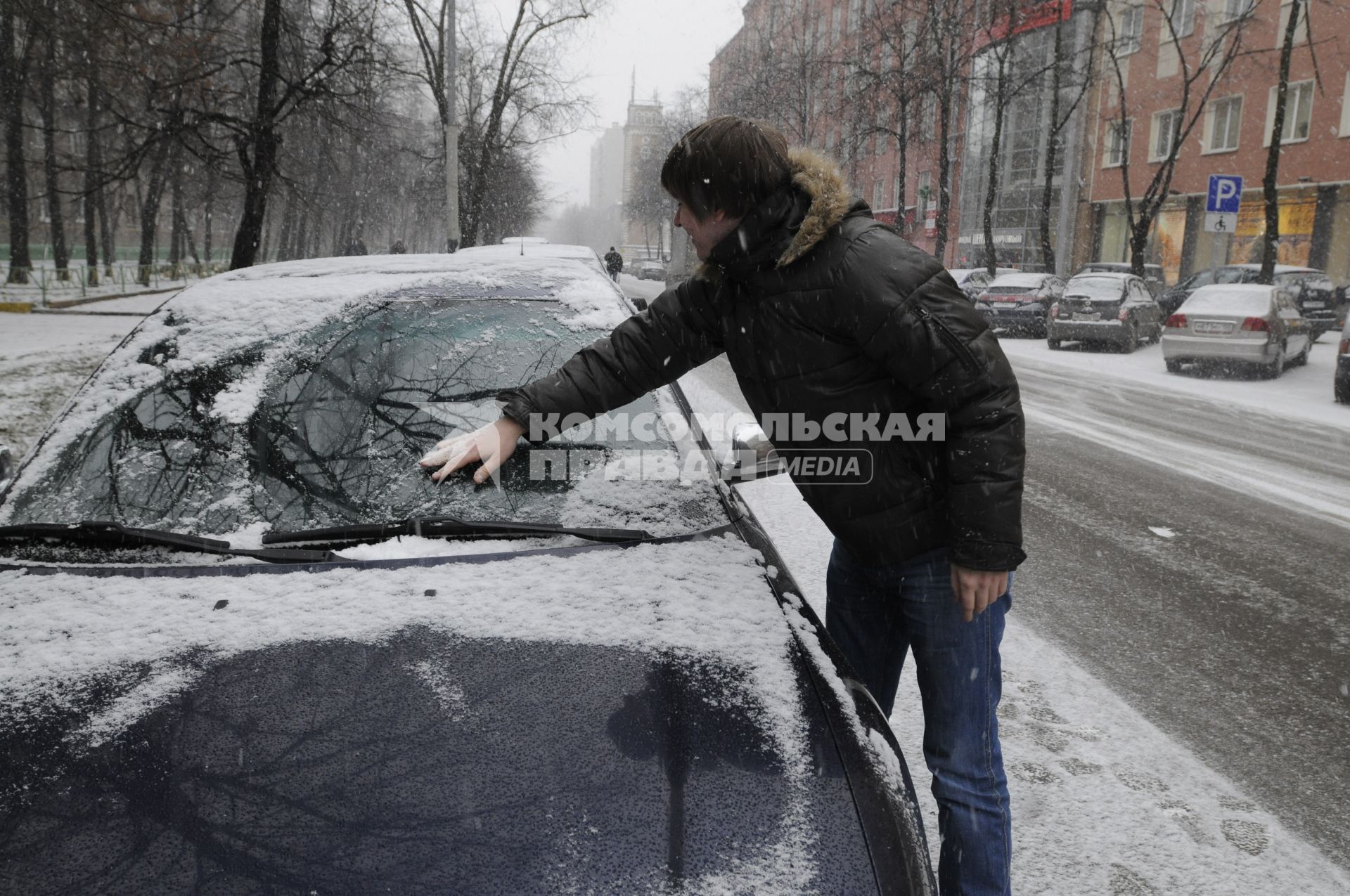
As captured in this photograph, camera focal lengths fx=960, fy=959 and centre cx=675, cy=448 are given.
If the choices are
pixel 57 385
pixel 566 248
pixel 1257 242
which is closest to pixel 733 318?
pixel 566 248

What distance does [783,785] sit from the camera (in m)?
1.42

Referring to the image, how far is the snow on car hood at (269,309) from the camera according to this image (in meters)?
2.39

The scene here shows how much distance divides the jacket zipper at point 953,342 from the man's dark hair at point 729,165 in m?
0.38

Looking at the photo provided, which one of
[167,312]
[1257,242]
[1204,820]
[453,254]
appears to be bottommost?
[1204,820]

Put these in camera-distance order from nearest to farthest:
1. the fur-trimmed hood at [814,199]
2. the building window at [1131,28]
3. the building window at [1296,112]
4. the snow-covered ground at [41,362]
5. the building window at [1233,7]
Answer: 1. the fur-trimmed hood at [814,199]
2. the snow-covered ground at [41,362]
3. the building window at [1296,112]
4. the building window at [1233,7]
5. the building window at [1131,28]

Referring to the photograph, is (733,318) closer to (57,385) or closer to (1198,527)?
(1198,527)

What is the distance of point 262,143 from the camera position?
14695 millimetres

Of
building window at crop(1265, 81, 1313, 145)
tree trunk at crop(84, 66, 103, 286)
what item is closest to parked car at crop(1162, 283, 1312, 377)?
tree trunk at crop(84, 66, 103, 286)

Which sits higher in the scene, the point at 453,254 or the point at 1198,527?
the point at 453,254

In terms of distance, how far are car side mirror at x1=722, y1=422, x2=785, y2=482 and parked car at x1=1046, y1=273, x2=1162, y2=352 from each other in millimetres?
17553

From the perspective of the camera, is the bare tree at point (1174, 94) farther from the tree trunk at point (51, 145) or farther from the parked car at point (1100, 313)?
the tree trunk at point (51, 145)

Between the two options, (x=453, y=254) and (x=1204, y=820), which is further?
(x=453, y=254)

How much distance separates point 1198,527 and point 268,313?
580 centimetres

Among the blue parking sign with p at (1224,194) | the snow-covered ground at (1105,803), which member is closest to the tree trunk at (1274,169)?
the blue parking sign with p at (1224,194)
